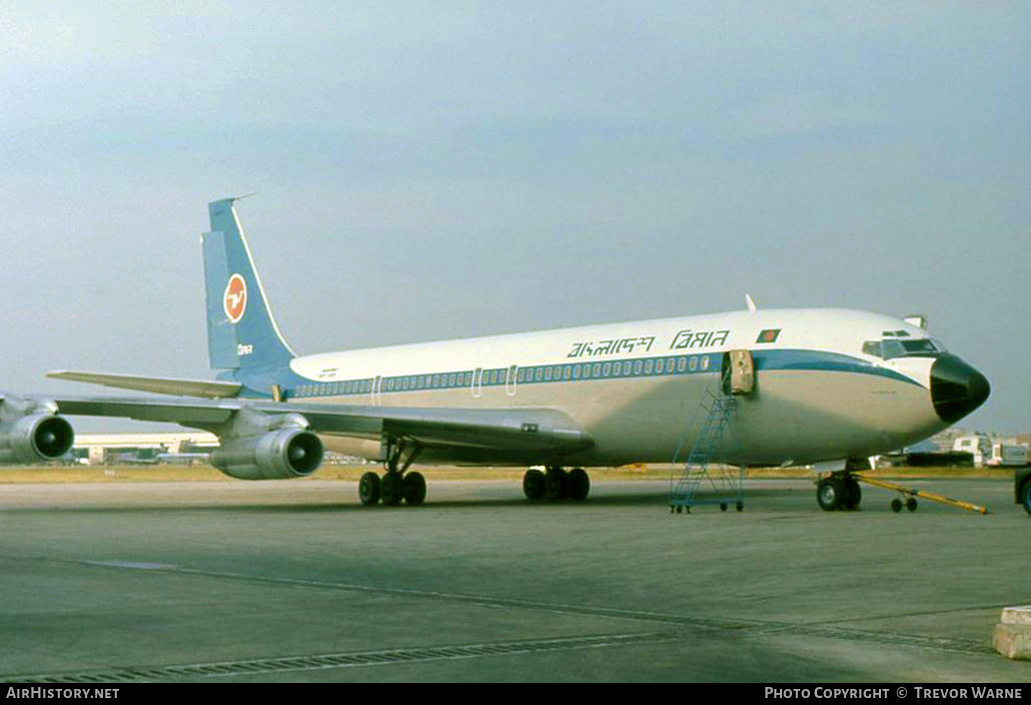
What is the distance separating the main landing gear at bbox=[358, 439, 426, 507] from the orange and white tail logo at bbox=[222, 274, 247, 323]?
35.2 ft

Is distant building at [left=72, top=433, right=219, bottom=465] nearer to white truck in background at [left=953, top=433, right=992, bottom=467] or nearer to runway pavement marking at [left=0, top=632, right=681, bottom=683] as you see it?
white truck in background at [left=953, top=433, right=992, bottom=467]

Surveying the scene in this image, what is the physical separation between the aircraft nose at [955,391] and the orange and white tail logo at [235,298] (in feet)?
69.4

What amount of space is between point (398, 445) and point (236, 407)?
4086 mm

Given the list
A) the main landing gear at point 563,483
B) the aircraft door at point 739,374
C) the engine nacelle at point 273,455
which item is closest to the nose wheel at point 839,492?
the aircraft door at point 739,374

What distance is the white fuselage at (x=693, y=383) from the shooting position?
22969 mm

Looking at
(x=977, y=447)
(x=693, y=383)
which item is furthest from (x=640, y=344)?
(x=977, y=447)

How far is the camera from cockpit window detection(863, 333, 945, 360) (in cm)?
2289

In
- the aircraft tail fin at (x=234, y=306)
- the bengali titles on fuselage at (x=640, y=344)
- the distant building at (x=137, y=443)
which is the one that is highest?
the aircraft tail fin at (x=234, y=306)

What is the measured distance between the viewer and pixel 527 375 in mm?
29156

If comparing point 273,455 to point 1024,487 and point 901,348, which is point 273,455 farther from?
point 1024,487

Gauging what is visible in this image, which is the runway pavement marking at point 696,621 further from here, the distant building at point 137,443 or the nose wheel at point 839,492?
the distant building at point 137,443

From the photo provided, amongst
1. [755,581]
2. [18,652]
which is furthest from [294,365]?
[18,652]

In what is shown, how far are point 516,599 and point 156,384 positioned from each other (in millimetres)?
23339
